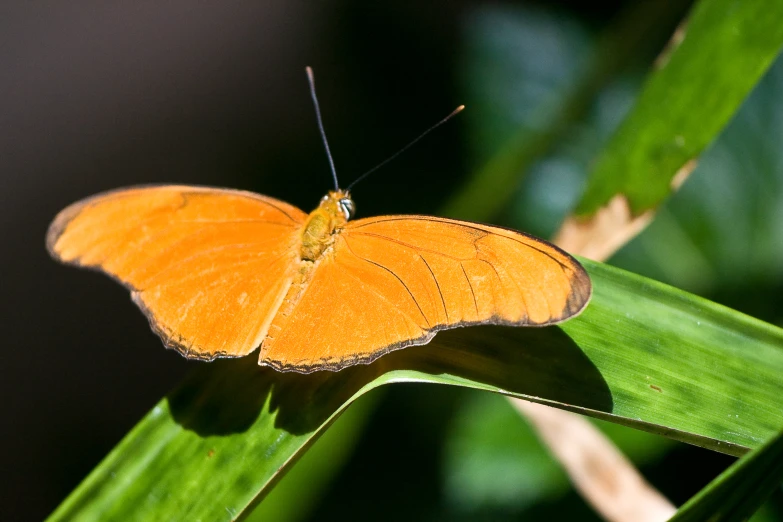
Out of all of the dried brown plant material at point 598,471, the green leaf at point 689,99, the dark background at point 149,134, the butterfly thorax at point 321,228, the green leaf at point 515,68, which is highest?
the green leaf at point 689,99

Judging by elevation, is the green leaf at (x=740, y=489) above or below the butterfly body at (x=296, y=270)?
above

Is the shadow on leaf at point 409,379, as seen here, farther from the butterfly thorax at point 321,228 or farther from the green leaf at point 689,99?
the green leaf at point 689,99

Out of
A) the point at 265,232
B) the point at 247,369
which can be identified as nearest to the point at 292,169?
the point at 265,232

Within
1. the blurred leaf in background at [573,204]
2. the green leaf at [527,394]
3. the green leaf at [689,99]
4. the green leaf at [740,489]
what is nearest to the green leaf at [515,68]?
the blurred leaf in background at [573,204]

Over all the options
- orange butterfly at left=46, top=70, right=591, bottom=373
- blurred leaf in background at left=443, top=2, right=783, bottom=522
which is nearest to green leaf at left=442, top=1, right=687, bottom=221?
blurred leaf in background at left=443, top=2, right=783, bottom=522

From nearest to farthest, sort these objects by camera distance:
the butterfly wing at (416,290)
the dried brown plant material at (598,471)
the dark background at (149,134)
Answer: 1. the butterfly wing at (416,290)
2. the dried brown plant material at (598,471)
3. the dark background at (149,134)

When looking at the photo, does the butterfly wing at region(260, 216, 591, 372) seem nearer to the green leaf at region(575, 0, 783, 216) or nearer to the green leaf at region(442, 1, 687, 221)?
the green leaf at region(575, 0, 783, 216)

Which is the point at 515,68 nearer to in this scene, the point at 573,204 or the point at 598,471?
the point at 573,204

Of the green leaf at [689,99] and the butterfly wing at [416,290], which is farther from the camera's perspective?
the green leaf at [689,99]

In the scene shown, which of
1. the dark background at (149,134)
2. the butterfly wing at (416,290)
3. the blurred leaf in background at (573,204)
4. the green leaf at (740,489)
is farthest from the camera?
the dark background at (149,134)
